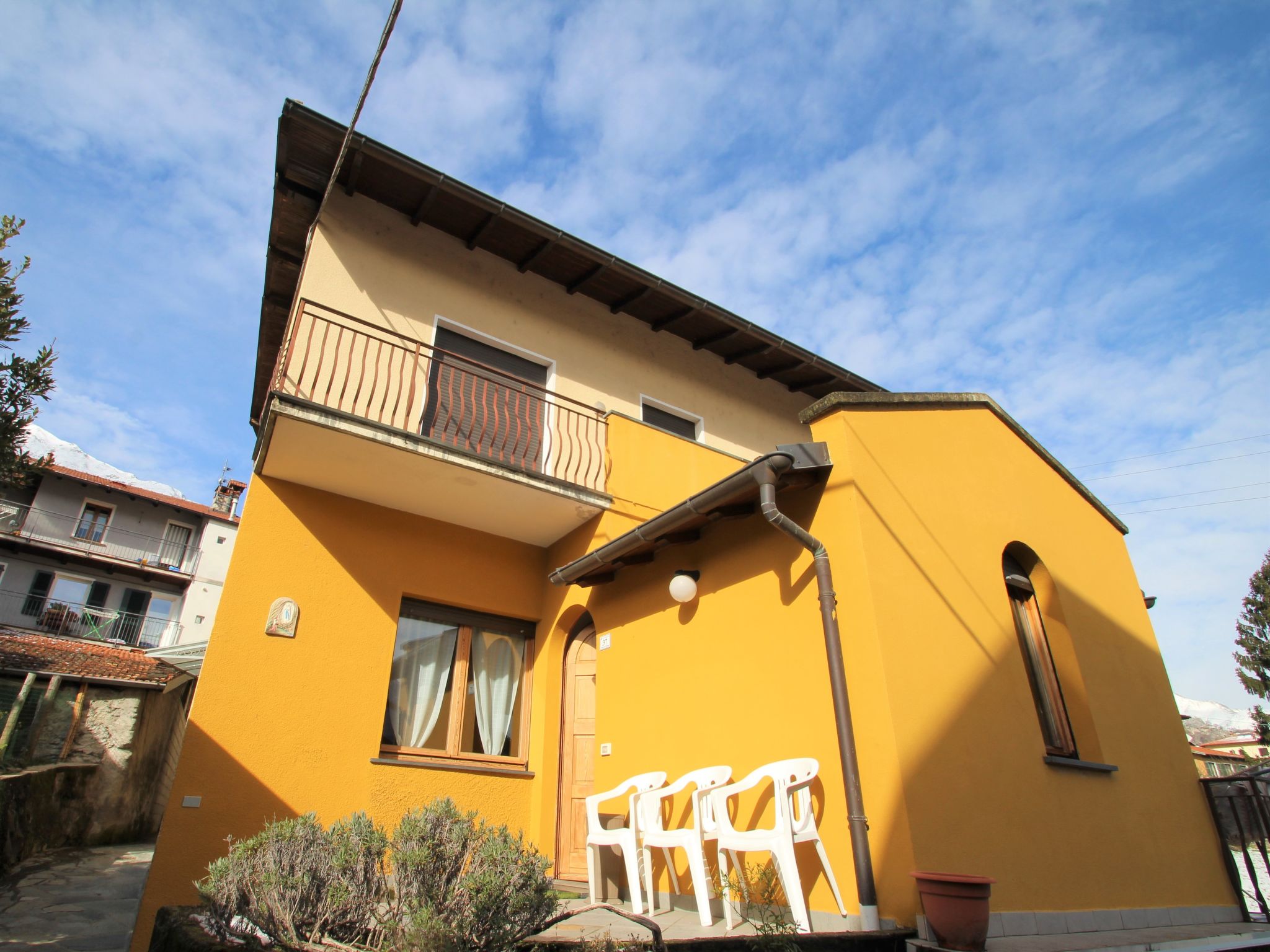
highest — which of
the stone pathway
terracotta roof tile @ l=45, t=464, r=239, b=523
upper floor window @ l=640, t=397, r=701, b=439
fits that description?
terracotta roof tile @ l=45, t=464, r=239, b=523

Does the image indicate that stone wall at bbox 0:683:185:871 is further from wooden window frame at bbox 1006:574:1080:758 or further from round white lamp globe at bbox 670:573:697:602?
wooden window frame at bbox 1006:574:1080:758

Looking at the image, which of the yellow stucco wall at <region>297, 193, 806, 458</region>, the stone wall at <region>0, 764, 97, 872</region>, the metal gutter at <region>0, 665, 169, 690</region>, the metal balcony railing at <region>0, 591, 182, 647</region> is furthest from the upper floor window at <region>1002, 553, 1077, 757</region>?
the metal balcony railing at <region>0, 591, 182, 647</region>

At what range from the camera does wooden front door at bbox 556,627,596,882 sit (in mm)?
6199

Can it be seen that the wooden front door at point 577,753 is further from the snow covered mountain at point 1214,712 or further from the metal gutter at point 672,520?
the snow covered mountain at point 1214,712

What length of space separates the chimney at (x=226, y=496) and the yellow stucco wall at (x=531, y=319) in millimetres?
27388

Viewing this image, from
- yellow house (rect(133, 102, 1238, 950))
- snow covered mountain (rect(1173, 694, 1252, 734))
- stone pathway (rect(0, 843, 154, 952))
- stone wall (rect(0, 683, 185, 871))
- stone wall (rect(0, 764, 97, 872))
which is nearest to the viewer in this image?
yellow house (rect(133, 102, 1238, 950))

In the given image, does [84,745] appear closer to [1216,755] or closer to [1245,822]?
[1245,822]

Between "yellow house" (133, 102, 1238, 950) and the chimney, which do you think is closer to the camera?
"yellow house" (133, 102, 1238, 950)

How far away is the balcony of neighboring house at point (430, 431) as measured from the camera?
589 cm

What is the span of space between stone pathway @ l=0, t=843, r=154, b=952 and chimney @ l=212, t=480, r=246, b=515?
24145mm

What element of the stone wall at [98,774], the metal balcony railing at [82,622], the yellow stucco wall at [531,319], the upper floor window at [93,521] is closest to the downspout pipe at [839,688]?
the yellow stucco wall at [531,319]

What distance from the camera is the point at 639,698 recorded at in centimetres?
581

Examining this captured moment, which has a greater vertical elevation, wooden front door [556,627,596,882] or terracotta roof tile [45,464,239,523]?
terracotta roof tile [45,464,239,523]

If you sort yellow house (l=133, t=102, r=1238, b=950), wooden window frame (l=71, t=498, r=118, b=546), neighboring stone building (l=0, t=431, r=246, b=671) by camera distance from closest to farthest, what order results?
yellow house (l=133, t=102, r=1238, b=950) → neighboring stone building (l=0, t=431, r=246, b=671) → wooden window frame (l=71, t=498, r=118, b=546)
